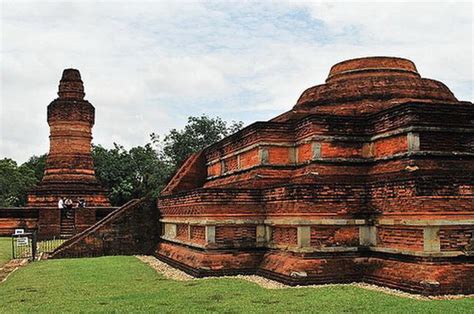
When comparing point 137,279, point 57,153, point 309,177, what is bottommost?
point 137,279

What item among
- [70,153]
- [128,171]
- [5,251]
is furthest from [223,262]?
[128,171]

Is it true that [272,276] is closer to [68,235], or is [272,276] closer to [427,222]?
[427,222]

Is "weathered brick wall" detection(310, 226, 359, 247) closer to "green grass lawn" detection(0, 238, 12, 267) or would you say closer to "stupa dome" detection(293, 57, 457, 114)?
"stupa dome" detection(293, 57, 457, 114)

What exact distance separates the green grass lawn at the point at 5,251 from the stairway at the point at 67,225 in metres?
2.65

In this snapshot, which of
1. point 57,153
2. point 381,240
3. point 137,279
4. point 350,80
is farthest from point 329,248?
point 57,153

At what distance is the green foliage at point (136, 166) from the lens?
40.8 metres

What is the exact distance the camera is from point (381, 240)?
41.0 ft

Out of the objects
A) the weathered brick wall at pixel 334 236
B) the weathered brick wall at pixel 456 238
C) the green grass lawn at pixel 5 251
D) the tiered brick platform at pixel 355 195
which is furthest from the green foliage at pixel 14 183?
the weathered brick wall at pixel 456 238

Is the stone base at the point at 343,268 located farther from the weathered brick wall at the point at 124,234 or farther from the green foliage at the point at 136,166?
the green foliage at the point at 136,166

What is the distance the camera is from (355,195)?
1285 cm

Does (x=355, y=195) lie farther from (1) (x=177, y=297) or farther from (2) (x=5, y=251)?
(2) (x=5, y=251)

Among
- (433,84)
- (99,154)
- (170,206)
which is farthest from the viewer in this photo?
(99,154)

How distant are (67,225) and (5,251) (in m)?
7.45

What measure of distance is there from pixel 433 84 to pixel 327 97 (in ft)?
9.56
